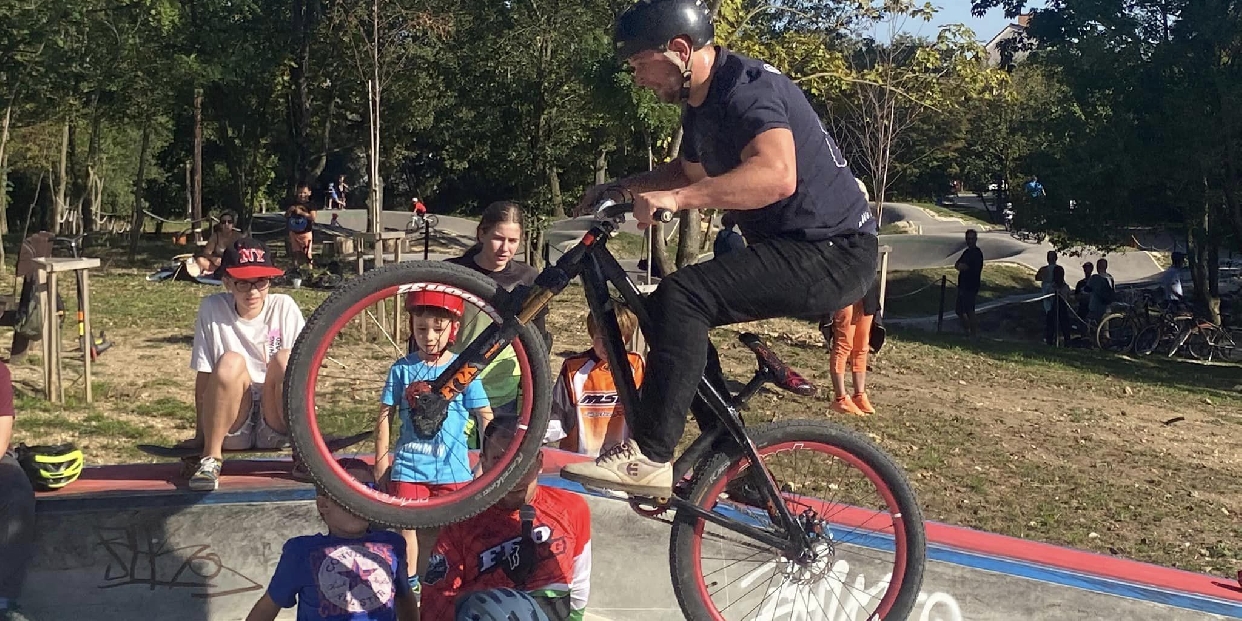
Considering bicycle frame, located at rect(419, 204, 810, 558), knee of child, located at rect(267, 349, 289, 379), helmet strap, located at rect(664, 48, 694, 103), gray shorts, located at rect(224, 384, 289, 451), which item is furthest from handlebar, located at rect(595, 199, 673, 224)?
gray shorts, located at rect(224, 384, 289, 451)

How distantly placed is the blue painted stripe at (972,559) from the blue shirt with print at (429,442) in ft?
3.79

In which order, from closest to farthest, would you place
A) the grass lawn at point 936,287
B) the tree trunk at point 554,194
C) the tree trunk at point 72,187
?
1. the tree trunk at point 554,194
2. the grass lawn at point 936,287
3. the tree trunk at point 72,187

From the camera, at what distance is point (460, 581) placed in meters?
4.07

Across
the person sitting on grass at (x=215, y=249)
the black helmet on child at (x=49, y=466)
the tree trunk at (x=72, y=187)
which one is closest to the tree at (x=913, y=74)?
the person sitting on grass at (x=215, y=249)

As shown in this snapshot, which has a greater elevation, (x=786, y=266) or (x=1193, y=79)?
(x=1193, y=79)

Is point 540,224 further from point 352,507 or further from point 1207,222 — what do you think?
point 352,507

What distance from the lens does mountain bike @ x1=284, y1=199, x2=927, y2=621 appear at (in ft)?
11.0

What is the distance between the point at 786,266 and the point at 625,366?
59cm

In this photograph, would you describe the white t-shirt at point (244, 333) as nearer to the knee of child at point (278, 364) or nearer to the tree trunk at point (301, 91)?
the knee of child at point (278, 364)

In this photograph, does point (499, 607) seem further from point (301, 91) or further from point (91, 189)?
point (91, 189)

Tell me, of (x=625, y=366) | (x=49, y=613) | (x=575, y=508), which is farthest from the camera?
(x=49, y=613)

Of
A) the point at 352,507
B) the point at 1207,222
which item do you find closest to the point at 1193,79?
the point at 1207,222

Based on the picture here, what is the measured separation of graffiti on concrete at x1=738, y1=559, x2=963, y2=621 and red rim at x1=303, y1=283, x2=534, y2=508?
1.13m

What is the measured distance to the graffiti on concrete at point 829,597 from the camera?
4.09 metres
